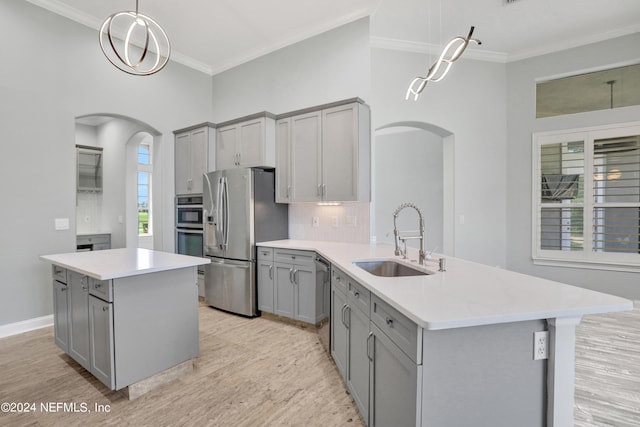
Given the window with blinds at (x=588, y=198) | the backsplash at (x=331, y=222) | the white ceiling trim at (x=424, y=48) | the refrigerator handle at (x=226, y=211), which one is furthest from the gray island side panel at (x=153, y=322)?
the window with blinds at (x=588, y=198)

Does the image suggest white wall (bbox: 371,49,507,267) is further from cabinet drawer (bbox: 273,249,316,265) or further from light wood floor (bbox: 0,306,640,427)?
cabinet drawer (bbox: 273,249,316,265)

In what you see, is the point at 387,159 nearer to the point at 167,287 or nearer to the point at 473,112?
the point at 473,112

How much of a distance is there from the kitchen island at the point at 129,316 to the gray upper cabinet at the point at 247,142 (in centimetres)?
184

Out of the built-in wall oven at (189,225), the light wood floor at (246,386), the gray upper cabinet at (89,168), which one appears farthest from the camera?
the gray upper cabinet at (89,168)

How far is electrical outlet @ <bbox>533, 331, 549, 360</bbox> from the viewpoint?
1.23 metres

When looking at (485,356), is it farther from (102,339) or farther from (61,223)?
(61,223)

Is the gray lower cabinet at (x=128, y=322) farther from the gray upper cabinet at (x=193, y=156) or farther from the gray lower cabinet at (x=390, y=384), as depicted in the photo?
the gray upper cabinet at (x=193, y=156)

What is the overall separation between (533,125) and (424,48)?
1.98 metres

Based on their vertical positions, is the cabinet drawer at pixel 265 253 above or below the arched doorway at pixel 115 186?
below

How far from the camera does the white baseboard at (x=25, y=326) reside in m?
3.18

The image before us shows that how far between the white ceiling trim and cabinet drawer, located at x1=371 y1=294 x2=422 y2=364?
3913 mm

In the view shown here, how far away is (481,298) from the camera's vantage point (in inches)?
53.3

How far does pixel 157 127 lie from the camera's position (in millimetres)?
4574

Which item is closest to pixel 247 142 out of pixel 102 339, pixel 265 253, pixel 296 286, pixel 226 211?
pixel 226 211
